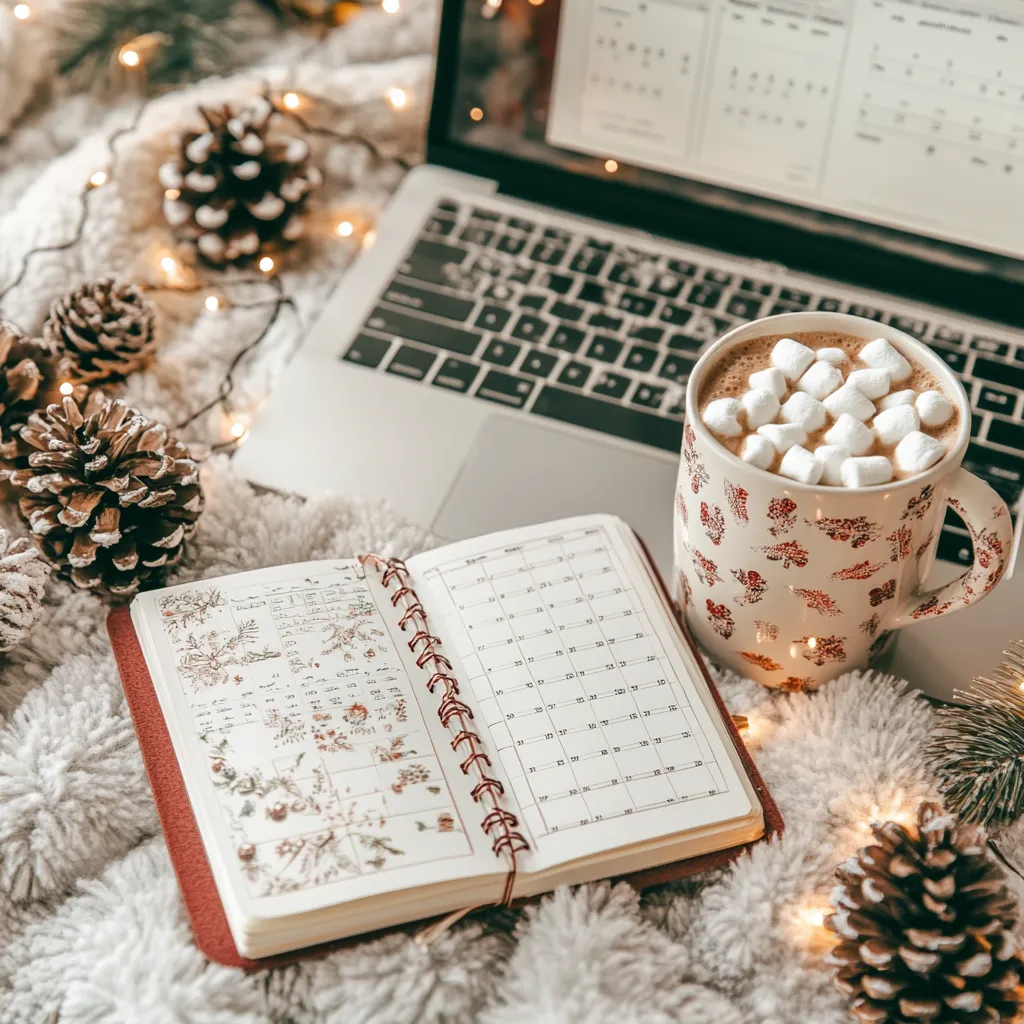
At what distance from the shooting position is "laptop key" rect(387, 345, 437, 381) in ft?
2.46

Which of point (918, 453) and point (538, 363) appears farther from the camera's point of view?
point (538, 363)

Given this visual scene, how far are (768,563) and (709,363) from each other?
101 mm

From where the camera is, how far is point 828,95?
74 centimetres

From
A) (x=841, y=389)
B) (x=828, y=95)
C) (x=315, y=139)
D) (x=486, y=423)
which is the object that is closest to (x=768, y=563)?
(x=841, y=389)

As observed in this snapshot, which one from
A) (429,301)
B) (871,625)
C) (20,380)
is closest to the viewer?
(871,625)

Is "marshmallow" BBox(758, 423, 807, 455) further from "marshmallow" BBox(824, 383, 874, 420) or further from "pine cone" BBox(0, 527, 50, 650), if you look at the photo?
"pine cone" BBox(0, 527, 50, 650)

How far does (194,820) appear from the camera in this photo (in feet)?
1.74

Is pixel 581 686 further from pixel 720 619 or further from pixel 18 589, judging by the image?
pixel 18 589

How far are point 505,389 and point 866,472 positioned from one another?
0.29 metres

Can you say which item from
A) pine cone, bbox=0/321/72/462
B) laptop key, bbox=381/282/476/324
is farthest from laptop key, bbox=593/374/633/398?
pine cone, bbox=0/321/72/462

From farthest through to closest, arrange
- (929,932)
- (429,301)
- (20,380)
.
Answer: (429,301) → (20,380) → (929,932)

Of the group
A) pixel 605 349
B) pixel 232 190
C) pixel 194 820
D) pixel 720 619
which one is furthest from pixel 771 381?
pixel 232 190

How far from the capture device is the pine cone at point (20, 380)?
2.24 ft

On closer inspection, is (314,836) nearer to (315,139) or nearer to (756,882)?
(756,882)
